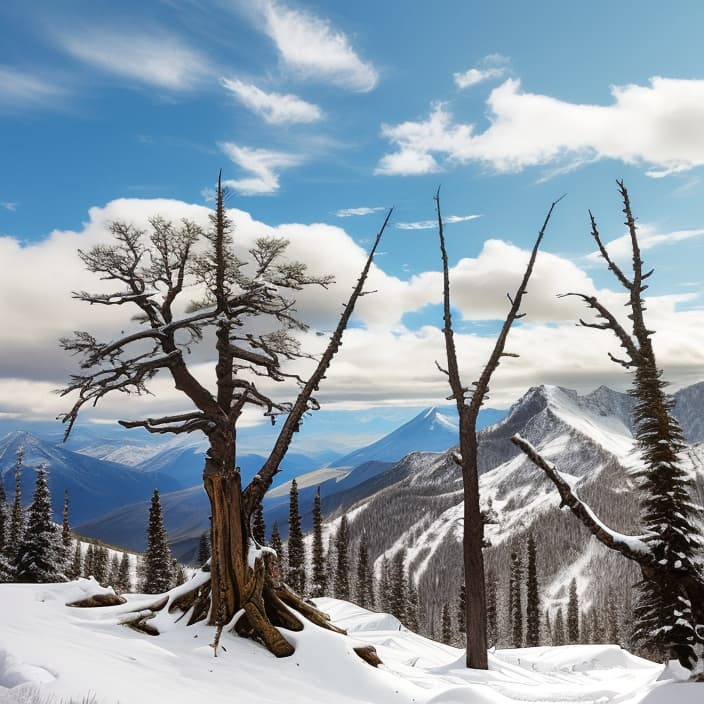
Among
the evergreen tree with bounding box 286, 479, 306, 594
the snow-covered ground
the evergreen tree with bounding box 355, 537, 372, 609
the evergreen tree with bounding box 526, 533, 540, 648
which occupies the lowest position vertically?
the evergreen tree with bounding box 355, 537, 372, 609

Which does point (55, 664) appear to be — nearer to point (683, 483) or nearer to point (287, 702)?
point (287, 702)

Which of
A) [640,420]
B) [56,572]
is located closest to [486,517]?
[640,420]

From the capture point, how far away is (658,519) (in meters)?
14.4

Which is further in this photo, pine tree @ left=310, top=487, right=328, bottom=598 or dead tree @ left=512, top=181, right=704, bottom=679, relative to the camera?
pine tree @ left=310, top=487, right=328, bottom=598

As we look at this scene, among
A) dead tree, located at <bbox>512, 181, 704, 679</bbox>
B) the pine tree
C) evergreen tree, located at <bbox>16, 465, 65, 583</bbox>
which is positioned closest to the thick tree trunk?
dead tree, located at <bbox>512, 181, 704, 679</bbox>

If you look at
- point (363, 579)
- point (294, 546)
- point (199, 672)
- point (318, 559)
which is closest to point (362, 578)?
point (363, 579)

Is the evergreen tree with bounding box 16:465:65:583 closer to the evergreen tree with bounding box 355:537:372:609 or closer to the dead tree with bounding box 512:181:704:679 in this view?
the dead tree with bounding box 512:181:704:679

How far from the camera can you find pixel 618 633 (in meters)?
110

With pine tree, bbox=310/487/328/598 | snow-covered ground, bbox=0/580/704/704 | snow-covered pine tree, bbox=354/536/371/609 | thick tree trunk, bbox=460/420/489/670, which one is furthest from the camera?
snow-covered pine tree, bbox=354/536/371/609

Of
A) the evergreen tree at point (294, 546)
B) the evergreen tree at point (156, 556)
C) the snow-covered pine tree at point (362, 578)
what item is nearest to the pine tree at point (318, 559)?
the evergreen tree at point (294, 546)

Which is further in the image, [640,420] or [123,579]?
[123,579]

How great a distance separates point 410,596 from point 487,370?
8950 centimetres

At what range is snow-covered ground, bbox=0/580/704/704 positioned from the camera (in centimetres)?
644

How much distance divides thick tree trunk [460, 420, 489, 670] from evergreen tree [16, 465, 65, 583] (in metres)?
39.5
